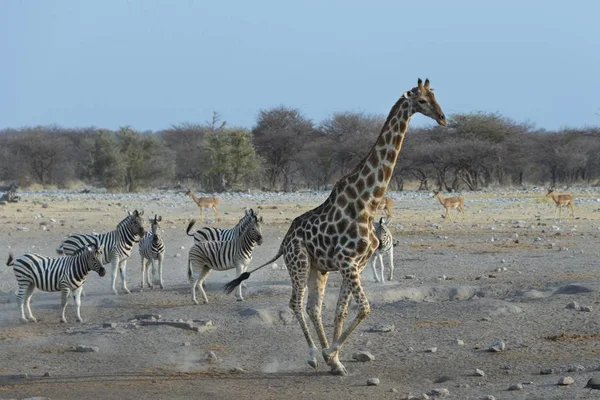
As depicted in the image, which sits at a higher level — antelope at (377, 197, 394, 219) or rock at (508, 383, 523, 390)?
antelope at (377, 197, 394, 219)

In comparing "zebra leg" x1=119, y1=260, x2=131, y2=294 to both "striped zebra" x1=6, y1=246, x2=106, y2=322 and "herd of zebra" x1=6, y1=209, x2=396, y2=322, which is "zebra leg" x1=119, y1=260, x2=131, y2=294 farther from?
"striped zebra" x1=6, y1=246, x2=106, y2=322

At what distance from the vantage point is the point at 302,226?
32.9 feet

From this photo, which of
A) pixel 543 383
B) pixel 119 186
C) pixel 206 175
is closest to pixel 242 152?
pixel 206 175

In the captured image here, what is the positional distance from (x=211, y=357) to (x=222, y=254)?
3708mm

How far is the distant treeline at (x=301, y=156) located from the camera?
170 feet

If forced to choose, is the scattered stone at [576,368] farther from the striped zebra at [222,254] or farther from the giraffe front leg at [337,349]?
the striped zebra at [222,254]

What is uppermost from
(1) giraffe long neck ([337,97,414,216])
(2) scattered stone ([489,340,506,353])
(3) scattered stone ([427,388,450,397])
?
(1) giraffe long neck ([337,97,414,216])

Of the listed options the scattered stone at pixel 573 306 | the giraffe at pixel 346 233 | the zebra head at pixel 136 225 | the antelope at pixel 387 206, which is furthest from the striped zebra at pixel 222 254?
the antelope at pixel 387 206

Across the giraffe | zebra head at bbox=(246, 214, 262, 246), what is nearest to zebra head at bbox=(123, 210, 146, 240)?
zebra head at bbox=(246, 214, 262, 246)

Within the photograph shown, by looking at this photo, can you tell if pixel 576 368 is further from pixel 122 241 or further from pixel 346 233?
pixel 122 241

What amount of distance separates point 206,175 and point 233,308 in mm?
39955

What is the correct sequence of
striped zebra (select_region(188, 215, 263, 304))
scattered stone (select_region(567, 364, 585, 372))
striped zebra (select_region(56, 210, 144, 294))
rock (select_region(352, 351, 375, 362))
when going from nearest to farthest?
scattered stone (select_region(567, 364, 585, 372)), rock (select_region(352, 351, 375, 362)), striped zebra (select_region(188, 215, 263, 304)), striped zebra (select_region(56, 210, 144, 294))

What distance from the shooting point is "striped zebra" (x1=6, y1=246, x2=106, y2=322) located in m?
12.5

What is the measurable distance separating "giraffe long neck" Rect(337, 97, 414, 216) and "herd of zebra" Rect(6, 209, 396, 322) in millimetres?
3830
